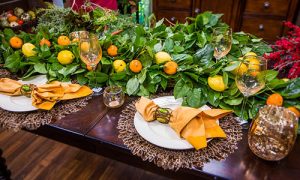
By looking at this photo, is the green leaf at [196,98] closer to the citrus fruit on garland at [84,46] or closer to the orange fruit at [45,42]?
the citrus fruit on garland at [84,46]

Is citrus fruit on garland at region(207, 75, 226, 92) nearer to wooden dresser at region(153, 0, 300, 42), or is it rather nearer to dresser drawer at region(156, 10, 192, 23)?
wooden dresser at region(153, 0, 300, 42)

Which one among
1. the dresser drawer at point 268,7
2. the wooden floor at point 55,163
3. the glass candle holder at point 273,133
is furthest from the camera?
the dresser drawer at point 268,7

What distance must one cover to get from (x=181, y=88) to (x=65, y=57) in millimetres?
495

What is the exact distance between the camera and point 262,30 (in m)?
2.28

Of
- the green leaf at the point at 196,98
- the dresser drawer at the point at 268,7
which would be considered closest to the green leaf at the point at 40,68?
the green leaf at the point at 196,98

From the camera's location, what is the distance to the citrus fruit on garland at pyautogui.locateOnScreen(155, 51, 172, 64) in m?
0.90

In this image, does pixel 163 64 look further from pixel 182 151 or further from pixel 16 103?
pixel 16 103

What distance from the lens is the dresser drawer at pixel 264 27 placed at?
221cm

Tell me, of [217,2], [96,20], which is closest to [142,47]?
[96,20]

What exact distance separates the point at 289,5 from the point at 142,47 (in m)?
1.78

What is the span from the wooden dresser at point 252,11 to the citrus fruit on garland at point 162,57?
167 cm

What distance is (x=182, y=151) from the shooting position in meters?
0.64

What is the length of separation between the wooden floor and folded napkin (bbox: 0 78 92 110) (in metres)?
0.79

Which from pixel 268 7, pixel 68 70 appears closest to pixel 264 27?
pixel 268 7
